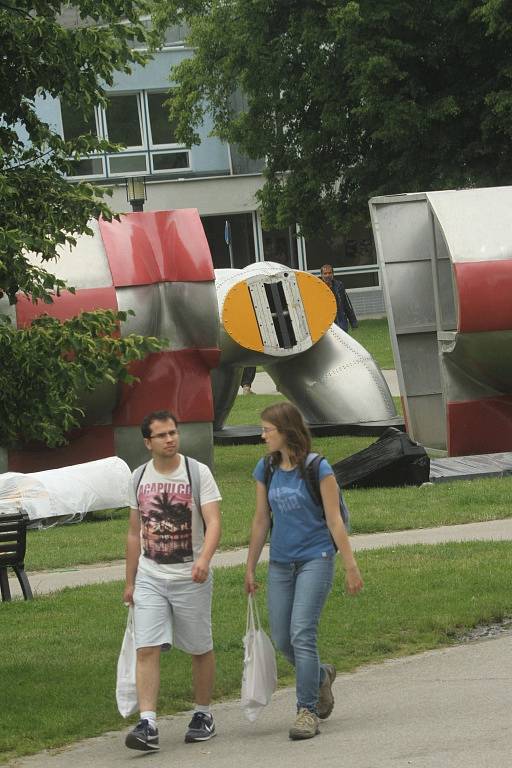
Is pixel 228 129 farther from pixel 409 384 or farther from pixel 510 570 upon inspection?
pixel 510 570

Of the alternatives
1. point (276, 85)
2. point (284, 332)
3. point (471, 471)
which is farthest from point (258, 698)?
point (276, 85)

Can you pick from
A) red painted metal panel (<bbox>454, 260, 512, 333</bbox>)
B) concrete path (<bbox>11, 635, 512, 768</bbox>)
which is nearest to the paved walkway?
concrete path (<bbox>11, 635, 512, 768</bbox>)

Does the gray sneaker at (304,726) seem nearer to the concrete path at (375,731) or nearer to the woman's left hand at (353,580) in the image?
the concrete path at (375,731)

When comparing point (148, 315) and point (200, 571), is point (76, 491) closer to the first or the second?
point (148, 315)

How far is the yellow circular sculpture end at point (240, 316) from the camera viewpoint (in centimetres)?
1958

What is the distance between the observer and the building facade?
47.8 metres

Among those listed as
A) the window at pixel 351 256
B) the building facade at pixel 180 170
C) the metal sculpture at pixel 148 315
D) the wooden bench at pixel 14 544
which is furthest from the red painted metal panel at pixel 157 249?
the window at pixel 351 256

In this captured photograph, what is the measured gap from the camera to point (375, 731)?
7316 mm

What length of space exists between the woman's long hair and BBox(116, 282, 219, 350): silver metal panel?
9998 mm

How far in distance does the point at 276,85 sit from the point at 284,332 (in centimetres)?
2159

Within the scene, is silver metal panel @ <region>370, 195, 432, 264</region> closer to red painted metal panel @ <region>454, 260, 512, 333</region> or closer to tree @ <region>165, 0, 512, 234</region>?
red painted metal panel @ <region>454, 260, 512, 333</region>

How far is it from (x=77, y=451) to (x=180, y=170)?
31.8 m

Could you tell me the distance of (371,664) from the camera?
9.16 m

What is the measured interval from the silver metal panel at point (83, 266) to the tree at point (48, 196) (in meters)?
8.22
